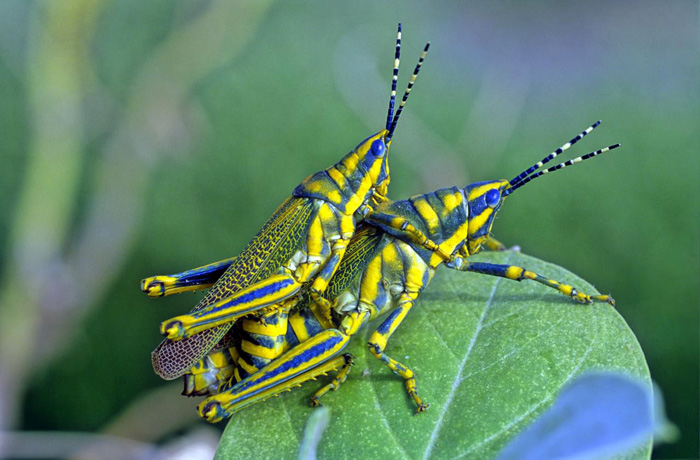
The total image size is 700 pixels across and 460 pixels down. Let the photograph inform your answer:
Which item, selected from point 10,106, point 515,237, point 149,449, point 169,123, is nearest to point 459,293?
point 149,449

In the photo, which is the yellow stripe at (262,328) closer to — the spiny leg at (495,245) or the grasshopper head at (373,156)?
the grasshopper head at (373,156)

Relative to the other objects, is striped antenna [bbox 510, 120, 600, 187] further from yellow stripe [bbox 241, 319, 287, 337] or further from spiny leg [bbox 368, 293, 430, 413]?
yellow stripe [bbox 241, 319, 287, 337]

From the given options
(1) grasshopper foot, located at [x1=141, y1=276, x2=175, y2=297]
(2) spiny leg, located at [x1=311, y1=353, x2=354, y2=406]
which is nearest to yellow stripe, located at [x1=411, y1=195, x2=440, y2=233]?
(2) spiny leg, located at [x1=311, y1=353, x2=354, y2=406]

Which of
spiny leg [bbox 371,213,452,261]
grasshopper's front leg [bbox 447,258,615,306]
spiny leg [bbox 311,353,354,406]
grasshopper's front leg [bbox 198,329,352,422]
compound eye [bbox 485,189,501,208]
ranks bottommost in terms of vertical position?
grasshopper's front leg [bbox 198,329,352,422]

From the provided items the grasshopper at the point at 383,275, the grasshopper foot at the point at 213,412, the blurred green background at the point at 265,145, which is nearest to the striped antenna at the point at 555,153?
the grasshopper at the point at 383,275

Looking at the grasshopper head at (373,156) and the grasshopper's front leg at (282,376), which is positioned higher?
the grasshopper head at (373,156)

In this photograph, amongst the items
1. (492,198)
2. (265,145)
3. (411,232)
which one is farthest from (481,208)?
(265,145)
